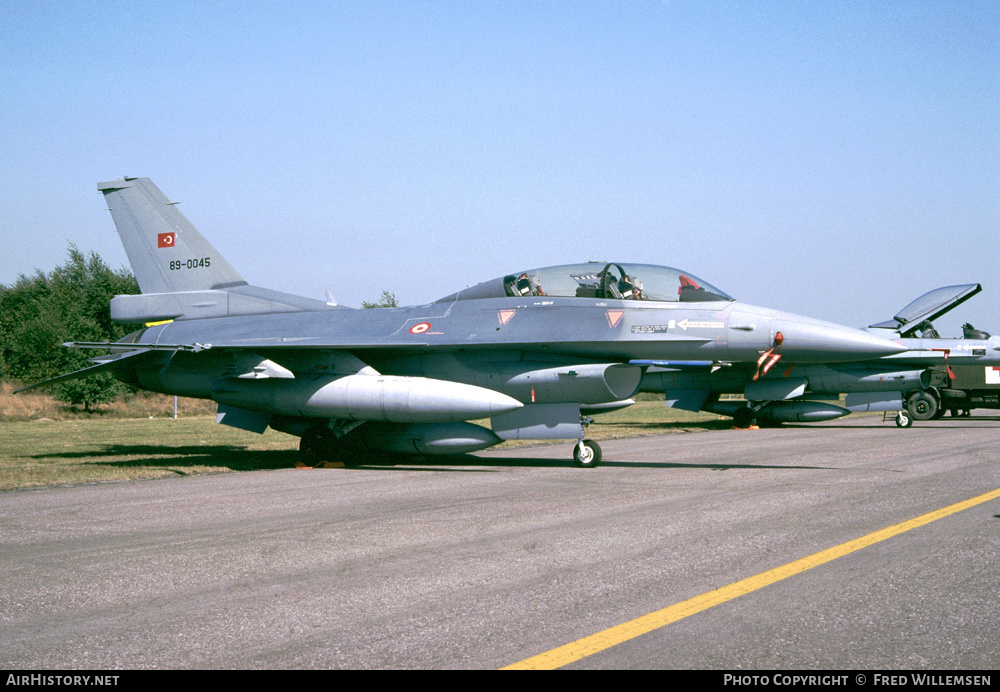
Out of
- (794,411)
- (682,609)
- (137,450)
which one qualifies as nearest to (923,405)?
(794,411)

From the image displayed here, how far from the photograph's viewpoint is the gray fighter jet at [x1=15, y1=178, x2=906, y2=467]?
41.1ft

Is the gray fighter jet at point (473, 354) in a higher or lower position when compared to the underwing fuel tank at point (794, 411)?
higher

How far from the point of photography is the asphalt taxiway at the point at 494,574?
389 cm

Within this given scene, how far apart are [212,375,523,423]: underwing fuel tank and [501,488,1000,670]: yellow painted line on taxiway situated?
6.86 m

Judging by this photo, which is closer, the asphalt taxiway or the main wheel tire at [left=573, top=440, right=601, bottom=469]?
the asphalt taxiway

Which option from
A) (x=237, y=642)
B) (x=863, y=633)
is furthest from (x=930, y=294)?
(x=237, y=642)

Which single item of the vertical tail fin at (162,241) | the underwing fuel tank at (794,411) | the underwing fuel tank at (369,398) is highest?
the vertical tail fin at (162,241)

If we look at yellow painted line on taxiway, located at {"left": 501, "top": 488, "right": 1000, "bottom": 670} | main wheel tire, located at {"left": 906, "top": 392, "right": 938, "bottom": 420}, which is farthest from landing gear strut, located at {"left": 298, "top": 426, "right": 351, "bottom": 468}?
main wheel tire, located at {"left": 906, "top": 392, "right": 938, "bottom": 420}

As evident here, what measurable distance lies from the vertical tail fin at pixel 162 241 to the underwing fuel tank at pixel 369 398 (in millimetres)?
3354

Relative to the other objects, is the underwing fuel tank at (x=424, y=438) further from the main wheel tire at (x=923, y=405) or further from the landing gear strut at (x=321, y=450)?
Result: the main wheel tire at (x=923, y=405)

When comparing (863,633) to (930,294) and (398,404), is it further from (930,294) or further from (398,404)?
(930,294)

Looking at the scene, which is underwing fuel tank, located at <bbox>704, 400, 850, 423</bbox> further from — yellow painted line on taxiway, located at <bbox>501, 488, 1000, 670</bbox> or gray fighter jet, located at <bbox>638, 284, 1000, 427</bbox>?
yellow painted line on taxiway, located at <bbox>501, 488, 1000, 670</bbox>

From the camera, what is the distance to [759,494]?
365 inches

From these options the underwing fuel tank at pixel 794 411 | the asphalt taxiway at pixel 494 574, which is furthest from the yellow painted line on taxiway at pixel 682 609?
the underwing fuel tank at pixel 794 411
